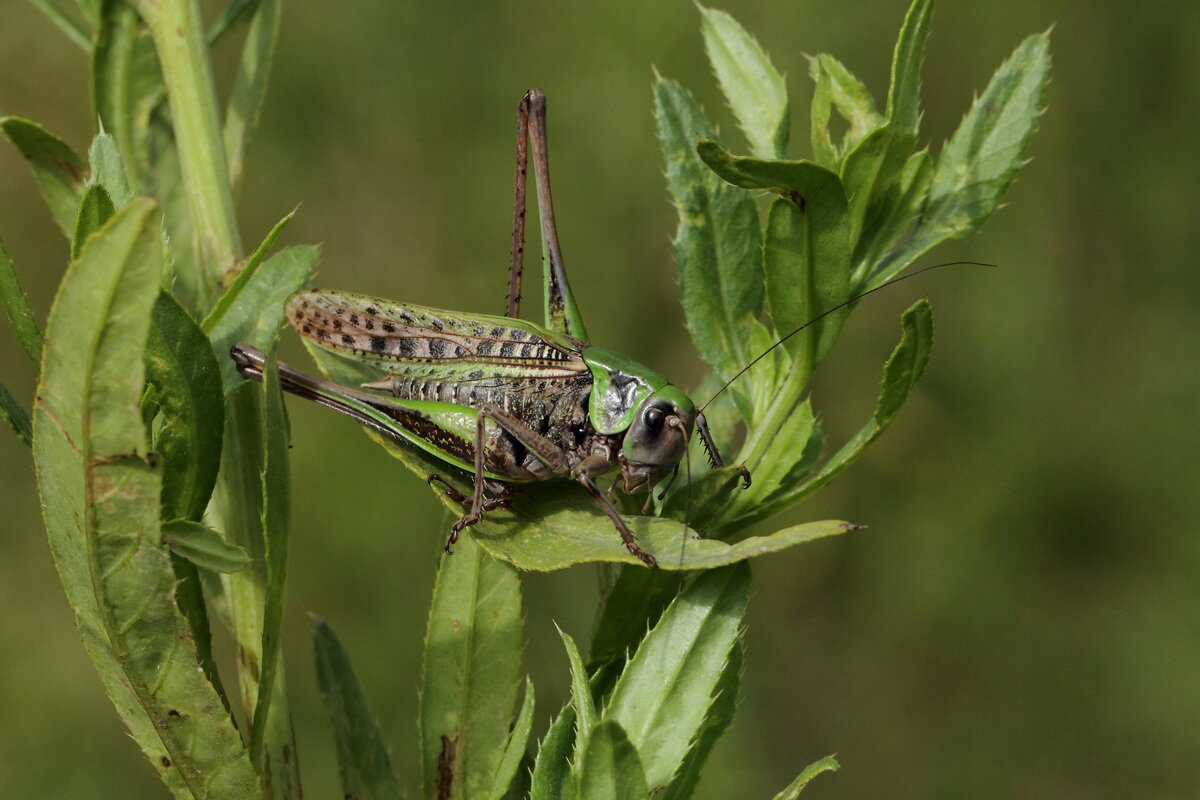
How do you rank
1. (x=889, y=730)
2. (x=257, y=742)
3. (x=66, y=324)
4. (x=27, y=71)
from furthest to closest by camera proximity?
(x=889, y=730) → (x=27, y=71) → (x=257, y=742) → (x=66, y=324)

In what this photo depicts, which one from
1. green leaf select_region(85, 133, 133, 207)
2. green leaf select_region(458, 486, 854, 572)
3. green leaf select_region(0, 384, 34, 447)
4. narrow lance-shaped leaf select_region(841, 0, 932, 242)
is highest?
green leaf select_region(85, 133, 133, 207)

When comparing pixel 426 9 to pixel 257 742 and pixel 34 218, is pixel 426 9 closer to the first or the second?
pixel 34 218

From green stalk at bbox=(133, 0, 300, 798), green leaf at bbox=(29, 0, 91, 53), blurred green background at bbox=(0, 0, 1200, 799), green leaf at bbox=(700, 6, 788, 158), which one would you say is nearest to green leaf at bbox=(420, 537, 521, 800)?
green stalk at bbox=(133, 0, 300, 798)

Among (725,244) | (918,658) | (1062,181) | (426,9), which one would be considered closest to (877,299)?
(1062,181)

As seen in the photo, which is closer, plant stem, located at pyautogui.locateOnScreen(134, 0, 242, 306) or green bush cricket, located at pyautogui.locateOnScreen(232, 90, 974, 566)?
plant stem, located at pyautogui.locateOnScreen(134, 0, 242, 306)

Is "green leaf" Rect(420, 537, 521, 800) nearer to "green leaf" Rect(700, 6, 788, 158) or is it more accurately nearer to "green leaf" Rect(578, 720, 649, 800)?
"green leaf" Rect(578, 720, 649, 800)

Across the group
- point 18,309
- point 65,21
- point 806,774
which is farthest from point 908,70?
point 65,21

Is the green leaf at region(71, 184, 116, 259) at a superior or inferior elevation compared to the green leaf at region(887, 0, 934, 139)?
superior
